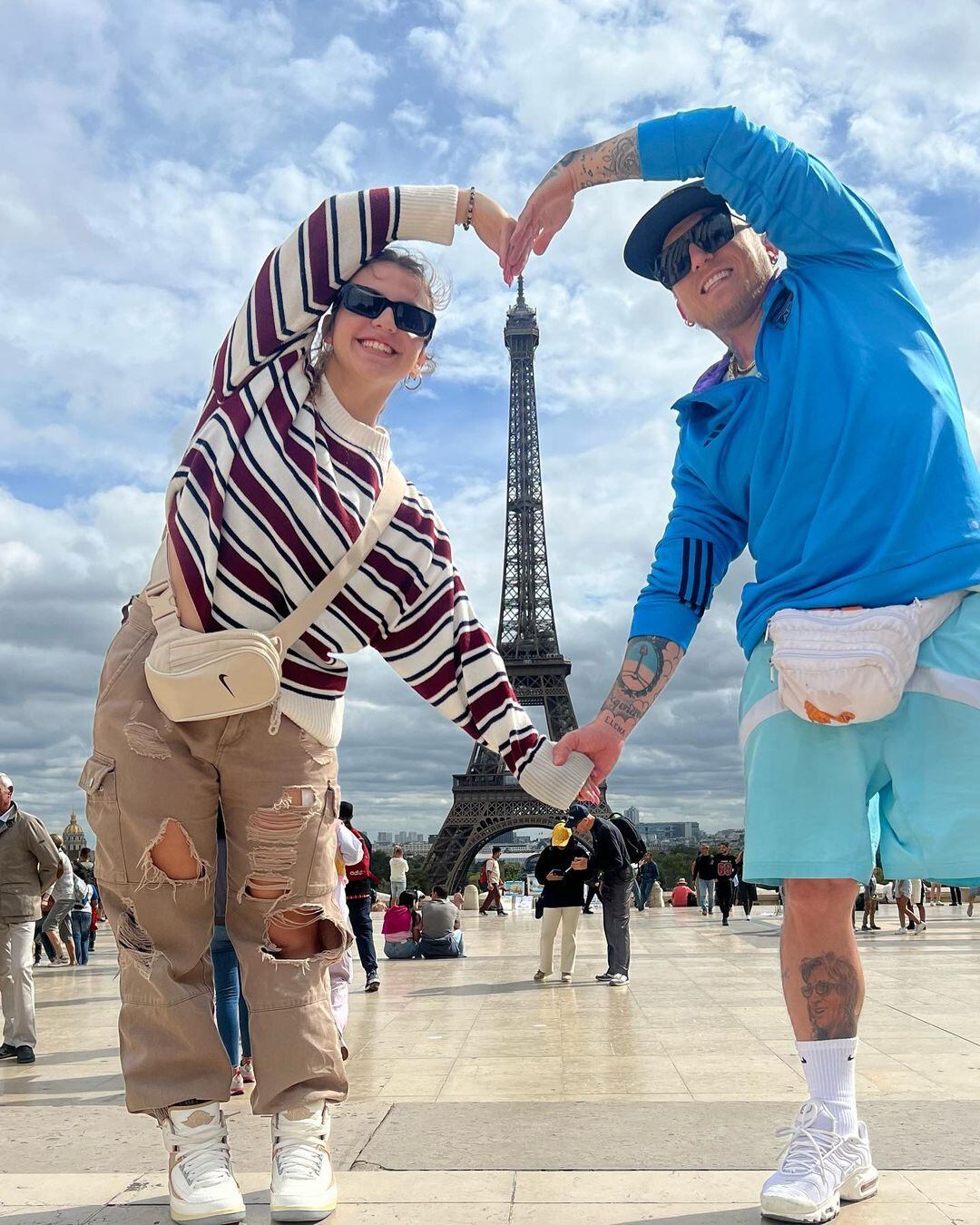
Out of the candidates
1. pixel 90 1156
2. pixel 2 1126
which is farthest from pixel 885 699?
pixel 2 1126

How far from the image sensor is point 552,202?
2.73 m

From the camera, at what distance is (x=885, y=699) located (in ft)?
7.31

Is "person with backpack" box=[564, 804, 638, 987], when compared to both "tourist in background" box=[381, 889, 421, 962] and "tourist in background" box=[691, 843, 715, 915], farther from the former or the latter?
"tourist in background" box=[691, 843, 715, 915]

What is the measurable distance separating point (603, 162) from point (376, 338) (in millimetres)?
681

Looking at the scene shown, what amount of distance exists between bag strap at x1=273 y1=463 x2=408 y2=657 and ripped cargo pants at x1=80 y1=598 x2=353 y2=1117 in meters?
0.19

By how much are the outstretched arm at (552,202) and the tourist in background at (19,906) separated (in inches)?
191

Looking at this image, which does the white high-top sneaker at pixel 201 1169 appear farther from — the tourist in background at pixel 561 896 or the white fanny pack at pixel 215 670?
the tourist in background at pixel 561 896

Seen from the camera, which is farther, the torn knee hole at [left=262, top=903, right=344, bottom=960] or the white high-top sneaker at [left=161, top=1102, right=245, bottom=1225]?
the torn knee hole at [left=262, top=903, right=344, bottom=960]

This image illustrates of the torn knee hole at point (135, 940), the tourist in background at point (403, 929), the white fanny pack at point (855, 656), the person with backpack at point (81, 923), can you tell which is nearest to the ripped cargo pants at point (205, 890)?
the torn knee hole at point (135, 940)

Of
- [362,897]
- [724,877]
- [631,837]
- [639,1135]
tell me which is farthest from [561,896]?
[724,877]

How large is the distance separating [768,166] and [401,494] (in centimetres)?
112

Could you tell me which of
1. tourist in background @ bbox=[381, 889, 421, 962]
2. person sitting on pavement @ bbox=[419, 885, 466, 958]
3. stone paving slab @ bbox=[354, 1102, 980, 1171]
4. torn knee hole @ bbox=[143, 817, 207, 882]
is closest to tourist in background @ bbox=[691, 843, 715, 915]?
tourist in background @ bbox=[381, 889, 421, 962]

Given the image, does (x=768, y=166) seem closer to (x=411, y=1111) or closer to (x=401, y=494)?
(x=401, y=494)

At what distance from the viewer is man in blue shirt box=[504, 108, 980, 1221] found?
2.26 metres
